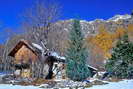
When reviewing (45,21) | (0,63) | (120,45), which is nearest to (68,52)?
(45,21)

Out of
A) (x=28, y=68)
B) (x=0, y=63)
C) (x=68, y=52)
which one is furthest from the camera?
(x=0, y=63)

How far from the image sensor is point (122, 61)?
34.5 meters

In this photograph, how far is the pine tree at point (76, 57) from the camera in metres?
28.2

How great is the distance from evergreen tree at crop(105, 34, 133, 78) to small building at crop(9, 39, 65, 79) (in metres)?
7.65

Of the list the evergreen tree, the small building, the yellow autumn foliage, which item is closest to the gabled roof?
the small building

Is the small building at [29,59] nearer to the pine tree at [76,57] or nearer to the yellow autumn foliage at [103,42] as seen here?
the pine tree at [76,57]

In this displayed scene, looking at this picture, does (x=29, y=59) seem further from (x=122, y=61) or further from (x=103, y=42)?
(x=103, y=42)

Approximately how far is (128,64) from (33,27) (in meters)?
13.5

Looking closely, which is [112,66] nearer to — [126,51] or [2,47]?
[126,51]

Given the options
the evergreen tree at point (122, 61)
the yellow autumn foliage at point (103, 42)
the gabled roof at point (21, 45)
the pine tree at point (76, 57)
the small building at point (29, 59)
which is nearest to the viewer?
the pine tree at point (76, 57)

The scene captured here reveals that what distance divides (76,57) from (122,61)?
27.7 feet

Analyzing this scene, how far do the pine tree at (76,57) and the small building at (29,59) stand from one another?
5487mm

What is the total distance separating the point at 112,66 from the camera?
114 ft

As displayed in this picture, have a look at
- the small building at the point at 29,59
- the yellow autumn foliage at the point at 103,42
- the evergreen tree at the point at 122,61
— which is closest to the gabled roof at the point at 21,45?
the small building at the point at 29,59
